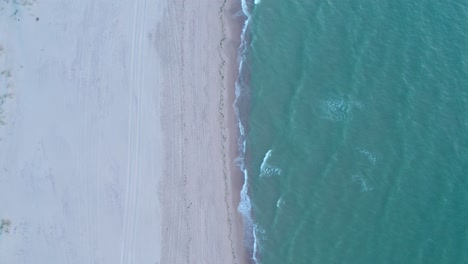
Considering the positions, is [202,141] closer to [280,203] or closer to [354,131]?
[280,203]

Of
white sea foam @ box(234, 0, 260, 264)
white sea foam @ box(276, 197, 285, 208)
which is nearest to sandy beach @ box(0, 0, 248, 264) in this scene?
white sea foam @ box(234, 0, 260, 264)

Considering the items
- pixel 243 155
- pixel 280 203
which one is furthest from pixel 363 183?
pixel 243 155

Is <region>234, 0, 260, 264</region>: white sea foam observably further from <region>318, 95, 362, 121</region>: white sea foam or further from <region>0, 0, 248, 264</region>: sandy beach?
<region>318, 95, 362, 121</region>: white sea foam

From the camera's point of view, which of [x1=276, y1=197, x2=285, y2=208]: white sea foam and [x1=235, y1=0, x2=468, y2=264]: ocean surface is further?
[x1=276, y1=197, x2=285, y2=208]: white sea foam

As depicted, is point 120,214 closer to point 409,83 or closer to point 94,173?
point 94,173

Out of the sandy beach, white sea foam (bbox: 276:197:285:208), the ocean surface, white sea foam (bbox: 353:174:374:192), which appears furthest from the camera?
white sea foam (bbox: 353:174:374:192)
